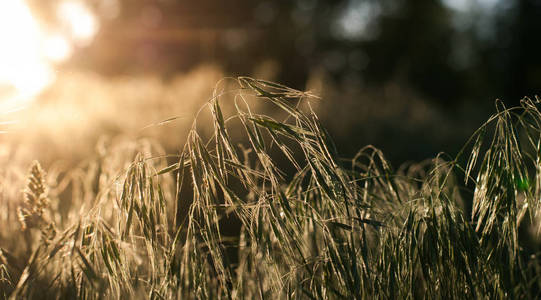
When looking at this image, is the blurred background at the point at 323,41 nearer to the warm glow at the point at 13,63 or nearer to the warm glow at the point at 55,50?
the warm glow at the point at 55,50

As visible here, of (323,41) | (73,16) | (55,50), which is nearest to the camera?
(55,50)

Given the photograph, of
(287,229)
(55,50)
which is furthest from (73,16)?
(287,229)

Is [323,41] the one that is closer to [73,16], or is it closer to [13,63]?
[73,16]

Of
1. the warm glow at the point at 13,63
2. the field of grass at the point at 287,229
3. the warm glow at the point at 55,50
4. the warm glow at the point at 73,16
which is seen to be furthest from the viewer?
the warm glow at the point at 73,16

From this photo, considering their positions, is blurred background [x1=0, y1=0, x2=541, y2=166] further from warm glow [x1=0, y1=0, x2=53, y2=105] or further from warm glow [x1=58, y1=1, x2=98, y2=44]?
warm glow [x1=0, y1=0, x2=53, y2=105]

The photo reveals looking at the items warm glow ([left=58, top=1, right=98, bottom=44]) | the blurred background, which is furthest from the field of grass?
warm glow ([left=58, top=1, right=98, bottom=44])

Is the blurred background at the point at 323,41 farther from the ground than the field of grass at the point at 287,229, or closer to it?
farther from the ground

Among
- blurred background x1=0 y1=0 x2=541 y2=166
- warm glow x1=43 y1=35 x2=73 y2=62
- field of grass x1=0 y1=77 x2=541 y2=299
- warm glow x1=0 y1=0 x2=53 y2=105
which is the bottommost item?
field of grass x1=0 y1=77 x2=541 y2=299

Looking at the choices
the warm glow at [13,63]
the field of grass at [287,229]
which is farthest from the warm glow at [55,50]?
the field of grass at [287,229]

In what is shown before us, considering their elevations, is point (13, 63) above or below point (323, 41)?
below

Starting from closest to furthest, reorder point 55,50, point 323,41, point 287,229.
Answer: point 287,229 < point 55,50 < point 323,41

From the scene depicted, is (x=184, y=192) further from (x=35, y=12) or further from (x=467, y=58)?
(x=467, y=58)

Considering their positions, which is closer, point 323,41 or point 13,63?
point 13,63

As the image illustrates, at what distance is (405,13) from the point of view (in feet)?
49.4
